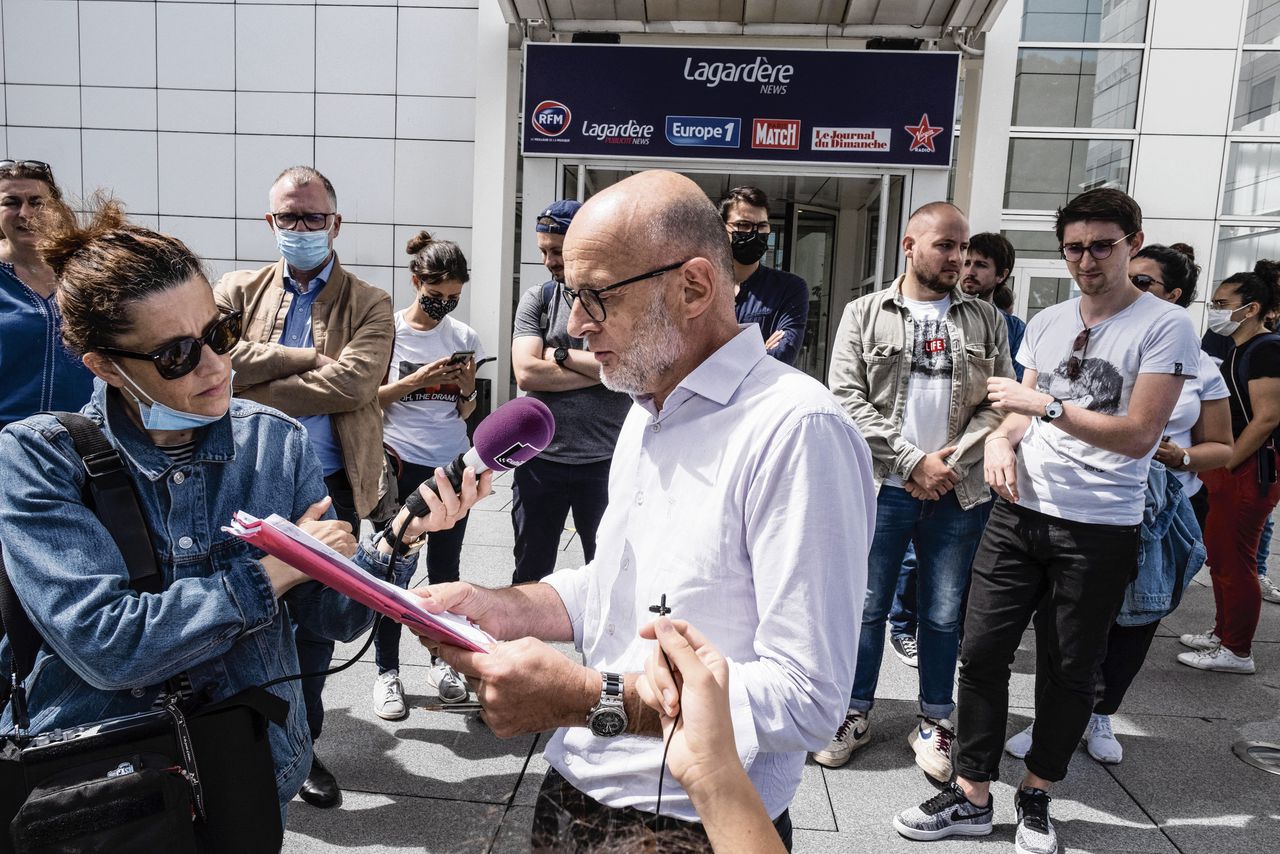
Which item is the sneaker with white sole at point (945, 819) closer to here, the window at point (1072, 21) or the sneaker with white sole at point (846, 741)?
the sneaker with white sole at point (846, 741)

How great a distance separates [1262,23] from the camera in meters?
9.80

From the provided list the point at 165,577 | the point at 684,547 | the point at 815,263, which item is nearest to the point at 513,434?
the point at 684,547

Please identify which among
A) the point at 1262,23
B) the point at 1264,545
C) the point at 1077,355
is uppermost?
the point at 1262,23

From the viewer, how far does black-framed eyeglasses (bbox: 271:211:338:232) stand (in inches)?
130

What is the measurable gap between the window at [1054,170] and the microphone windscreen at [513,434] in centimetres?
1010

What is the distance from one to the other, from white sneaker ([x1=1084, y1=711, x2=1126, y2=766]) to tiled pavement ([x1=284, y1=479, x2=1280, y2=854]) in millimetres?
43

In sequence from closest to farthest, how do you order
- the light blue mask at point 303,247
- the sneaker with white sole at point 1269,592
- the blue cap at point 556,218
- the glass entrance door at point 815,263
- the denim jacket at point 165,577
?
the denim jacket at point 165,577, the light blue mask at point 303,247, the blue cap at point 556,218, the sneaker with white sole at point 1269,592, the glass entrance door at point 815,263

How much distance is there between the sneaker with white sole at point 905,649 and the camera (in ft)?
15.1

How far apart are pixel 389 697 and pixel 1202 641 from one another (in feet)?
14.9

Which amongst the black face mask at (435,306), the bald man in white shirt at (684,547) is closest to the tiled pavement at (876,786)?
the bald man in white shirt at (684,547)

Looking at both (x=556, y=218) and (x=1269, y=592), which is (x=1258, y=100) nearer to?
(x=1269, y=592)

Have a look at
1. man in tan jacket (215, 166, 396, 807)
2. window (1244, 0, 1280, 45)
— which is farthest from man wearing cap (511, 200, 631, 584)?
window (1244, 0, 1280, 45)

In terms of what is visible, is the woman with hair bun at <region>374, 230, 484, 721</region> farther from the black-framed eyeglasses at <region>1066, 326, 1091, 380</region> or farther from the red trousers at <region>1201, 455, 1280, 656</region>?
the red trousers at <region>1201, 455, 1280, 656</region>

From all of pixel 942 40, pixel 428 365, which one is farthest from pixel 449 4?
pixel 428 365
